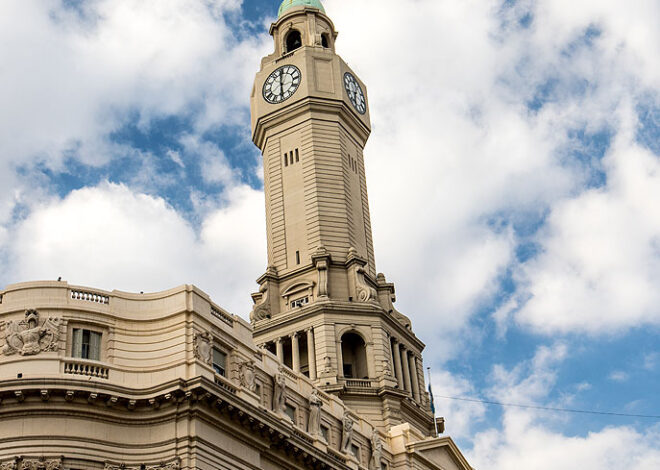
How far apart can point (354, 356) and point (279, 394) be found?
29568mm

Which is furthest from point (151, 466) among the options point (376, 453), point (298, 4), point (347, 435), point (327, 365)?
point (298, 4)

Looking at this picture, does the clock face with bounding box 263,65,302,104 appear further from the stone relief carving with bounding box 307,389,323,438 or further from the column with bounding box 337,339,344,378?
the stone relief carving with bounding box 307,389,323,438

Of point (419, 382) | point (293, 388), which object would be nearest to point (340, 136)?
point (419, 382)

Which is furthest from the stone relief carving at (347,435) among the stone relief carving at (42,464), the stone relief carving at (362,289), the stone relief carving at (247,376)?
the stone relief carving at (362,289)

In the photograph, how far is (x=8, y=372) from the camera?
→ 149 feet

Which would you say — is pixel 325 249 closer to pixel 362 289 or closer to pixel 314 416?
pixel 362 289

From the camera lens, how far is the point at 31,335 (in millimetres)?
46375

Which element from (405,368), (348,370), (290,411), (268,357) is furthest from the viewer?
(405,368)

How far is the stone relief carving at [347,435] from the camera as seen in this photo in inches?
2323

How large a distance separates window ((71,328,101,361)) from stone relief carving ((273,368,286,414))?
10368 millimetres

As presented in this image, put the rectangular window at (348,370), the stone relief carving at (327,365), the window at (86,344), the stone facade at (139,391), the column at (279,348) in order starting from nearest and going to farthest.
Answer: the stone facade at (139,391) < the window at (86,344) < the stone relief carving at (327,365) < the column at (279,348) < the rectangular window at (348,370)

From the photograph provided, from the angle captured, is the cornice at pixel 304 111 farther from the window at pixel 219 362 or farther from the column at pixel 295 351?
the window at pixel 219 362

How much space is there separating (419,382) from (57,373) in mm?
45790

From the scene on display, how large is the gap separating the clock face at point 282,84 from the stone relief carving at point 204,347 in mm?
47503
